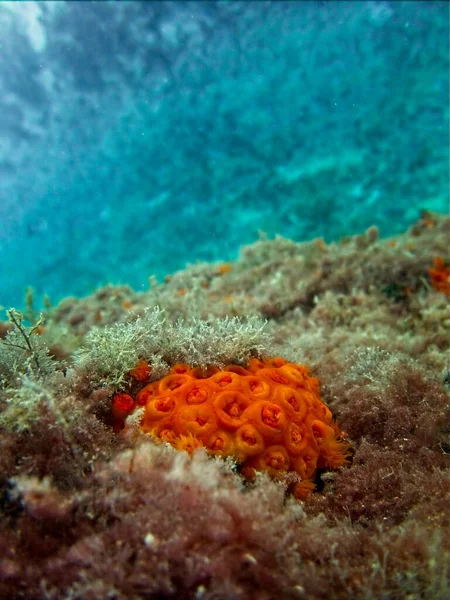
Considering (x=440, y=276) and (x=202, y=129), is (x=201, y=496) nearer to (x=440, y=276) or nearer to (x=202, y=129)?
(x=440, y=276)

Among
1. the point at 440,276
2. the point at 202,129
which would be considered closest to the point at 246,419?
the point at 440,276

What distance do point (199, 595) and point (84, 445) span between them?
1.04 meters

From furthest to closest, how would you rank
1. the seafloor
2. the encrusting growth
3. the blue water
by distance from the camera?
the blue water, the encrusting growth, the seafloor

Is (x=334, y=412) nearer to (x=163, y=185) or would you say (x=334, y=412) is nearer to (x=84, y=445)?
(x=84, y=445)

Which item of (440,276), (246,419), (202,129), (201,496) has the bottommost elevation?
(201,496)

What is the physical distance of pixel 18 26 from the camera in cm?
1132

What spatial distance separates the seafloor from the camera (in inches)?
70.7

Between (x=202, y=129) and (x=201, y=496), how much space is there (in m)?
15.7

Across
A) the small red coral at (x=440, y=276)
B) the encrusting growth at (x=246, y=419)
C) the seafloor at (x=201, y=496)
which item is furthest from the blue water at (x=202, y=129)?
the small red coral at (x=440, y=276)

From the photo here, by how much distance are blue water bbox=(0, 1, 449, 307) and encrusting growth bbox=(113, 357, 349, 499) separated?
7.81 metres

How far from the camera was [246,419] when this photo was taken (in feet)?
8.76

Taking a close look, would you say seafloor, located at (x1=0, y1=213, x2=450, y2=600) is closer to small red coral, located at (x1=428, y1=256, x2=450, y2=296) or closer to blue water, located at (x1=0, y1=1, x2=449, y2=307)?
small red coral, located at (x1=428, y1=256, x2=450, y2=296)

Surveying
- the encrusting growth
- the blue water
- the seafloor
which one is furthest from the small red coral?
the blue water

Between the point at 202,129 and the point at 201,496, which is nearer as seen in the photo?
the point at 201,496
